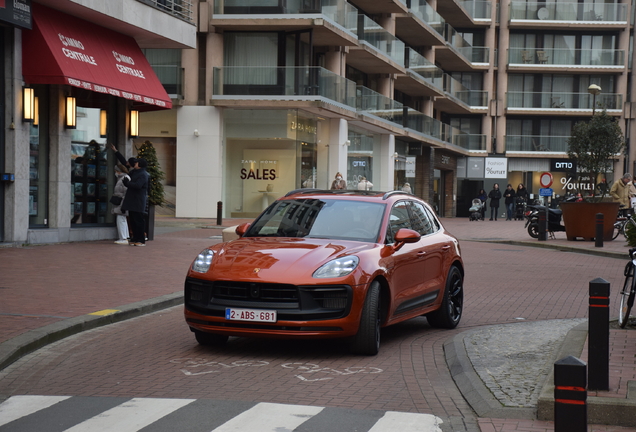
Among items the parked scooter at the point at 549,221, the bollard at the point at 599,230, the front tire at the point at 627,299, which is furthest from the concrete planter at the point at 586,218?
the front tire at the point at 627,299

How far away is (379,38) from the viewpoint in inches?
1628

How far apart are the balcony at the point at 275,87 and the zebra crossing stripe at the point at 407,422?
29.0 metres

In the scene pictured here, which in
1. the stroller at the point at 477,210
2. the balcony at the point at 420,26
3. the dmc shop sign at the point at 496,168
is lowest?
the stroller at the point at 477,210

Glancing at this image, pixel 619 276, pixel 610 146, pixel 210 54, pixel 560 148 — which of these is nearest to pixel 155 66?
pixel 210 54

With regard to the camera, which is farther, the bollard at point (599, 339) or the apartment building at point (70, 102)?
the apartment building at point (70, 102)

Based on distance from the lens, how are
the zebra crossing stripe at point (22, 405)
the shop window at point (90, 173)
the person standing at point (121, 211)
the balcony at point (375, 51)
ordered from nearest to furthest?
the zebra crossing stripe at point (22, 405) → the person standing at point (121, 211) → the shop window at point (90, 173) → the balcony at point (375, 51)

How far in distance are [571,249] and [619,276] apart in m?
7.45

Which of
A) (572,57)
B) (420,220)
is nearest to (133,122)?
(420,220)

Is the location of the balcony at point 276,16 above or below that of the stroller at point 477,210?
above

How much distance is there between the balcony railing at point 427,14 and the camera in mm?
48125

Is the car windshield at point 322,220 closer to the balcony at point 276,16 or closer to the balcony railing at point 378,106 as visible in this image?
the balcony at point 276,16

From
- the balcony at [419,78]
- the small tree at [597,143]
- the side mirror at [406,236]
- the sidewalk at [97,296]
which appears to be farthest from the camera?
the balcony at [419,78]

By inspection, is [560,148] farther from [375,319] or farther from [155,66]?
[375,319]

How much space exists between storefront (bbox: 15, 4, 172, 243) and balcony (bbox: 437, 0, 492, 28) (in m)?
42.2
